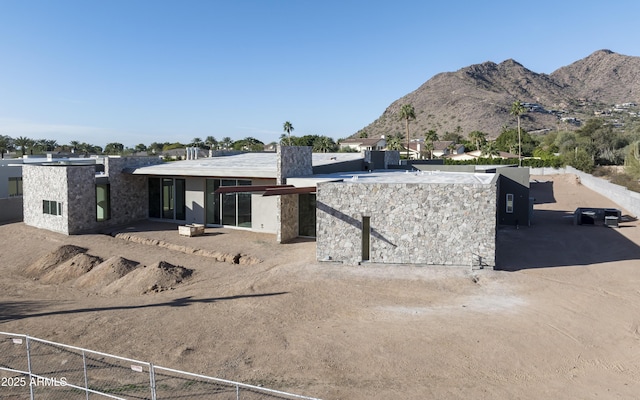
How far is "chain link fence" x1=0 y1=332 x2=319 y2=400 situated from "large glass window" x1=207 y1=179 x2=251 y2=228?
14918 millimetres

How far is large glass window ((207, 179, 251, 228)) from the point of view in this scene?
82.8 feet

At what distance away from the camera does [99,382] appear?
30.6 ft

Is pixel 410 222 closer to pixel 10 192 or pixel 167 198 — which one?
pixel 167 198

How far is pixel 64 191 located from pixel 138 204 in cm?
489

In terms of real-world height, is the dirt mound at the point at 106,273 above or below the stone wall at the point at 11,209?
below

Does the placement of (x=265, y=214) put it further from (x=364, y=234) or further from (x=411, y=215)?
(x=411, y=215)

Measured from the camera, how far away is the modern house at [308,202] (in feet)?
56.5

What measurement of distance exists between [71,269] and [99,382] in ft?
39.6

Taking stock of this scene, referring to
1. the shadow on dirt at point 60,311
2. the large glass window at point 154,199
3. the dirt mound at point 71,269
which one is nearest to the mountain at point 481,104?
the large glass window at point 154,199

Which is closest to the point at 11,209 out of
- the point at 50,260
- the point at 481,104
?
the point at 50,260

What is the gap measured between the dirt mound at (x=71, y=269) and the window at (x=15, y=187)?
19771 millimetres

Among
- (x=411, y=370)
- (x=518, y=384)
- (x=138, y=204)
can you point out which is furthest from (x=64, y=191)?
(x=518, y=384)

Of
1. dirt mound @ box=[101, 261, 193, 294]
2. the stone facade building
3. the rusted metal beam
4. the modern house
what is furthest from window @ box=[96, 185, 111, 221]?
the stone facade building

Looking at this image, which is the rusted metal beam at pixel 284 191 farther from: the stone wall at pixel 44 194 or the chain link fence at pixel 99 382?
the stone wall at pixel 44 194
